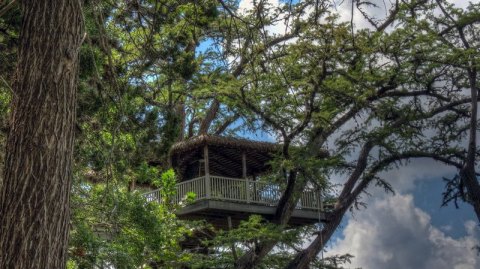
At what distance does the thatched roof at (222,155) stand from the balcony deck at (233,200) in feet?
2.78

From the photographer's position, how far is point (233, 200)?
1606 cm

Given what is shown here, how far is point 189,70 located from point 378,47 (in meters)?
6.81

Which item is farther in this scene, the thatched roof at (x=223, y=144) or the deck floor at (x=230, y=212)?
the thatched roof at (x=223, y=144)

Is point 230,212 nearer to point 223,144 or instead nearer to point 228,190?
point 228,190

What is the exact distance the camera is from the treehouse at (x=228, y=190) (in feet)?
52.2

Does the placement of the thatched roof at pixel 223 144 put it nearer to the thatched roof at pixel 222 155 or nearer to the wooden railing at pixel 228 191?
the thatched roof at pixel 222 155

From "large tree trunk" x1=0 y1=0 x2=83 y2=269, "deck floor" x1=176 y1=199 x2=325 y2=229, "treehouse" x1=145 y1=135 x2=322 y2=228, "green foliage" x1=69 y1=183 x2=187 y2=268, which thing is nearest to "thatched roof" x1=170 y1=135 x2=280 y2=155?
"treehouse" x1=145 y1=135 x2=322 y2=228

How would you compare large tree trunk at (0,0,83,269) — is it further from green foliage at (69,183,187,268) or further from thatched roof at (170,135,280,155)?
thatched roof at (170,135,280,155)

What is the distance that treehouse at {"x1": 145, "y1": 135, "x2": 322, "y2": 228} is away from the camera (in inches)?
627

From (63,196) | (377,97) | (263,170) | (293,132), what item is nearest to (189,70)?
(293,132)

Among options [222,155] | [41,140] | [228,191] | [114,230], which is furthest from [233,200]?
[41,140]

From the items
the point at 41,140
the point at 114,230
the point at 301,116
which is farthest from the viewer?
the point at 301,116

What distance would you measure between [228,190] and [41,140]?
1272 cm

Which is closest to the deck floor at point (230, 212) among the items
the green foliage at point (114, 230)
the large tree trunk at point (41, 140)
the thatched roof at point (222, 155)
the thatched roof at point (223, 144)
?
the thatched roof at point (222, 155)
